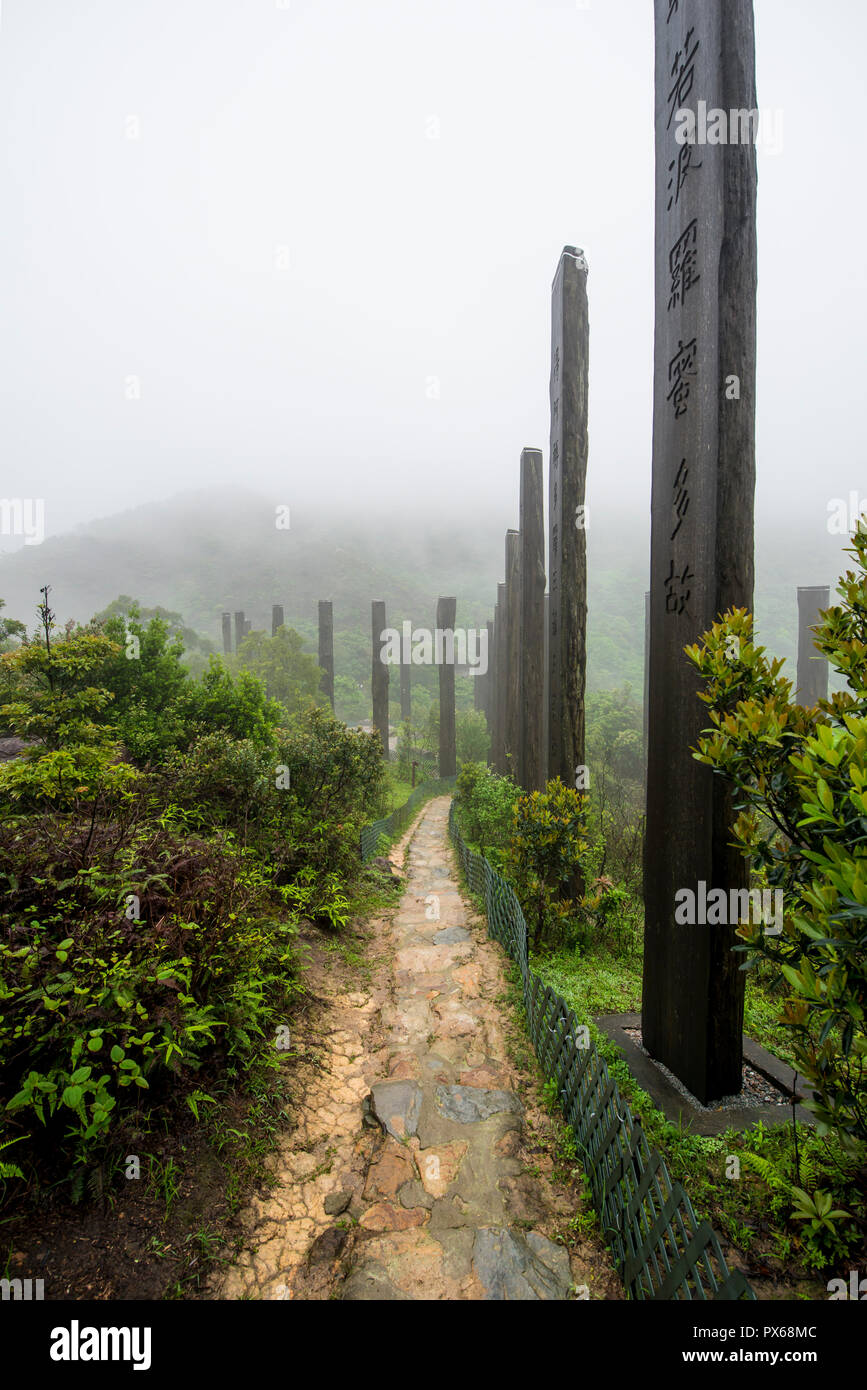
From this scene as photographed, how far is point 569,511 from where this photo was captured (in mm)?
6207

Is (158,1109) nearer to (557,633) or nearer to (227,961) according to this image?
(227,961)

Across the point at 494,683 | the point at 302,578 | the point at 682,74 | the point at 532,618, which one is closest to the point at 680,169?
the point at 682,74

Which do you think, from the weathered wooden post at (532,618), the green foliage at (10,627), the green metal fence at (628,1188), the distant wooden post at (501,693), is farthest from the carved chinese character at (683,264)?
the distant wooden post at (501,693)

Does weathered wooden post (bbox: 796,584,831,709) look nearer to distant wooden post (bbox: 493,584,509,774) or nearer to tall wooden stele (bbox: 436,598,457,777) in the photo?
distant wooden post (bbox: 493,584,509,774)

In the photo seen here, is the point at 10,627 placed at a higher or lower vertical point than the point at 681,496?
higher

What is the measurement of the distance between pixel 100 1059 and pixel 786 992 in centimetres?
496

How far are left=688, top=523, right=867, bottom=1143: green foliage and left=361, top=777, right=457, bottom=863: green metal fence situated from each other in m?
7.36

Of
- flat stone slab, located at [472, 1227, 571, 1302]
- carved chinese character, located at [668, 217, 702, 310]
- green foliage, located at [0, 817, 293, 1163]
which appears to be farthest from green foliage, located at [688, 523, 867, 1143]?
green foliage, located at [0, 817, 293, 1163]

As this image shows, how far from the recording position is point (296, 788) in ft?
27.1

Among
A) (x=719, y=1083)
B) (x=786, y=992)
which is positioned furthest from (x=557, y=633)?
(x=719, y=1083)

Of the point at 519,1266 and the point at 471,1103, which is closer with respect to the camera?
the point at 519,1266

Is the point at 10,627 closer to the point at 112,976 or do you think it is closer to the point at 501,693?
the point at 112,976

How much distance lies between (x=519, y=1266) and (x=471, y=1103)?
3.57 feet

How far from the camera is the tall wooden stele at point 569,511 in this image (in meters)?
6.16
